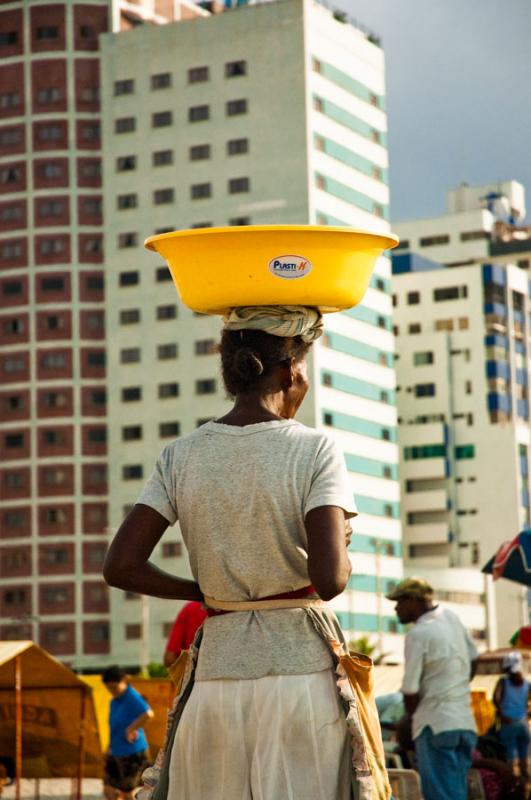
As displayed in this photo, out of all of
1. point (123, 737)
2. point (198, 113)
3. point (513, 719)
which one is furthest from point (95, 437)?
point (123, 737)

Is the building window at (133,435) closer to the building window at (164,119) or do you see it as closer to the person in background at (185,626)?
the building window at (164,119)

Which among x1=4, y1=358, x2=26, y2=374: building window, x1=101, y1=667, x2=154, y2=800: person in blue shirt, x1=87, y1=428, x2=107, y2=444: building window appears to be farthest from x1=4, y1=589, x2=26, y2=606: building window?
x1=101, y1=667, x2=154, y2=800: person in blue shirt

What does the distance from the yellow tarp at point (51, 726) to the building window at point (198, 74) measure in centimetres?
10179

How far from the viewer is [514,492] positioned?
433ft

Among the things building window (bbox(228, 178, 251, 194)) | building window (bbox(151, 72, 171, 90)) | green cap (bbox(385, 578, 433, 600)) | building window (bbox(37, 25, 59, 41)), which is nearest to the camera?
green cap (bbox(385, 578, 433, 600))

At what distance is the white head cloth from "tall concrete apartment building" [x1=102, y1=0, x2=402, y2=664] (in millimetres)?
105130

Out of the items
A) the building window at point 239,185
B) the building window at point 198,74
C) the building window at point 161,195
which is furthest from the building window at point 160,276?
the building window at point 198,74

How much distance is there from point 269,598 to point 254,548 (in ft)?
0.40

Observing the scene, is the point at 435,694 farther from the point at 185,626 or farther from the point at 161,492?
the point at 161,492

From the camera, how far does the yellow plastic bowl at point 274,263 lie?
4.38 metres

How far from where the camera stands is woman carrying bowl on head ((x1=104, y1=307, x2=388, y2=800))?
4.05 metres

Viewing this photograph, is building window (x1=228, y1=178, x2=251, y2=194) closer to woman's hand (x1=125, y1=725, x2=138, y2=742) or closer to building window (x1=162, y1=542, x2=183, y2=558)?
building window (x1=162, y1=542, x2=183, y2=558)

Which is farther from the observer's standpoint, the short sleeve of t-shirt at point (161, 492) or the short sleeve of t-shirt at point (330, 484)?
the short sleeve of t-shirt at point (161, 492)

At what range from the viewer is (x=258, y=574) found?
419 centimetres
